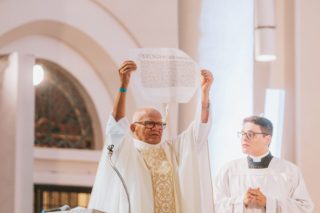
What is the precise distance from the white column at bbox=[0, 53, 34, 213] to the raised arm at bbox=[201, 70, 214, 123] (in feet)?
6.91

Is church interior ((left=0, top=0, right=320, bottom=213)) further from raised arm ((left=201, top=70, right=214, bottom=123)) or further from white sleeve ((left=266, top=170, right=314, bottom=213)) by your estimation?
raised arm ((left=201, top=70, right=214, bottom=123))

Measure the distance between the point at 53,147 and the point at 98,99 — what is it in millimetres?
762

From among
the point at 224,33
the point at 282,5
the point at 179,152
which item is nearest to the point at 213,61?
the point at 224,33

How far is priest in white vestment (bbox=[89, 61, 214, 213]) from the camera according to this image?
22.2 feet

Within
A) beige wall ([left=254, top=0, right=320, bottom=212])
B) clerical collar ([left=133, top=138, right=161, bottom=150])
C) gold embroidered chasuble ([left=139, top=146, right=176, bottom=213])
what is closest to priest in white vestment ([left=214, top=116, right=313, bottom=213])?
gold embroidered chasuble ([left=139, top=146, right=176, bottom=213])

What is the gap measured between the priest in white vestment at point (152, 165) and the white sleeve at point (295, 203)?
754mm

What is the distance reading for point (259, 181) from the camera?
7.92m

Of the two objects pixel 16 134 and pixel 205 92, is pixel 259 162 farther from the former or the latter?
pixel 16 134

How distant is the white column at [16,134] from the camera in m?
8.25

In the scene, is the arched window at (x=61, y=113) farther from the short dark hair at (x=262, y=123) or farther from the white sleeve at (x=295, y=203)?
the white sleeve at (x=295, y=203)

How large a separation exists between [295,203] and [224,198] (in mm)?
625

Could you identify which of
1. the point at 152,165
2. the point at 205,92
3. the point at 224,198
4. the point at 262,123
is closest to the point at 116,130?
the point at 152,165

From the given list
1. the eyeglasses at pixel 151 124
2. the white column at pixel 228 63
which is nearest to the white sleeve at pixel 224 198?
the eyeglasses at pixel 151 124

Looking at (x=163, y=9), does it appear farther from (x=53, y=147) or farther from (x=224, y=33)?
(x=53, y=147)
